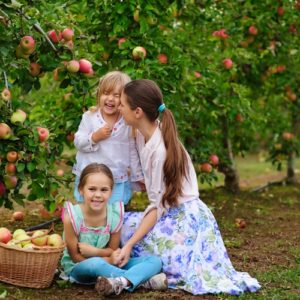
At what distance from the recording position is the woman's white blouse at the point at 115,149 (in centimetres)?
423

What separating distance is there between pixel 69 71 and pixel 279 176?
5.98 meters

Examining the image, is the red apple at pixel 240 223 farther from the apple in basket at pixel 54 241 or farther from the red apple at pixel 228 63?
the apple in basket at pixel 54 241

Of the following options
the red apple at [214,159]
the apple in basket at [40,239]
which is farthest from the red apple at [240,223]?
the apple in basket at [40,239]

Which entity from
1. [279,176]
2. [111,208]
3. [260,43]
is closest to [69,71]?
[111,208]

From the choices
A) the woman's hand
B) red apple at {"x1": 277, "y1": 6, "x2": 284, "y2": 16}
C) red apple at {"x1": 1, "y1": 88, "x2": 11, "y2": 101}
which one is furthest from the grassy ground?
red apple at {"x1": 277, "y1": 6, "x2": 284, "y2": 16}

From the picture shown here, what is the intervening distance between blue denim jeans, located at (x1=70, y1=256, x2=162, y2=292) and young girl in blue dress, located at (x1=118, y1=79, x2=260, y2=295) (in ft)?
0.30

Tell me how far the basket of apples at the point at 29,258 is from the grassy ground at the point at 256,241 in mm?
50

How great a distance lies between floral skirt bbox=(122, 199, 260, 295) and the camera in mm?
3766

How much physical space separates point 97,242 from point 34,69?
115 centimetres

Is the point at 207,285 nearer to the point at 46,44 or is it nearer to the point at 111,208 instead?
the point at 111,208

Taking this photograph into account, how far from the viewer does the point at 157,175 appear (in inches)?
151

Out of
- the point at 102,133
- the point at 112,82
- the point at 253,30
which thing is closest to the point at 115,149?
the point at 102,133

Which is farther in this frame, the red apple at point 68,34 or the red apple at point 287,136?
the red apple at point 287,136

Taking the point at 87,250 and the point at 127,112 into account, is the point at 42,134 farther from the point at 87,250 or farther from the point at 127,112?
the point at 87,250
